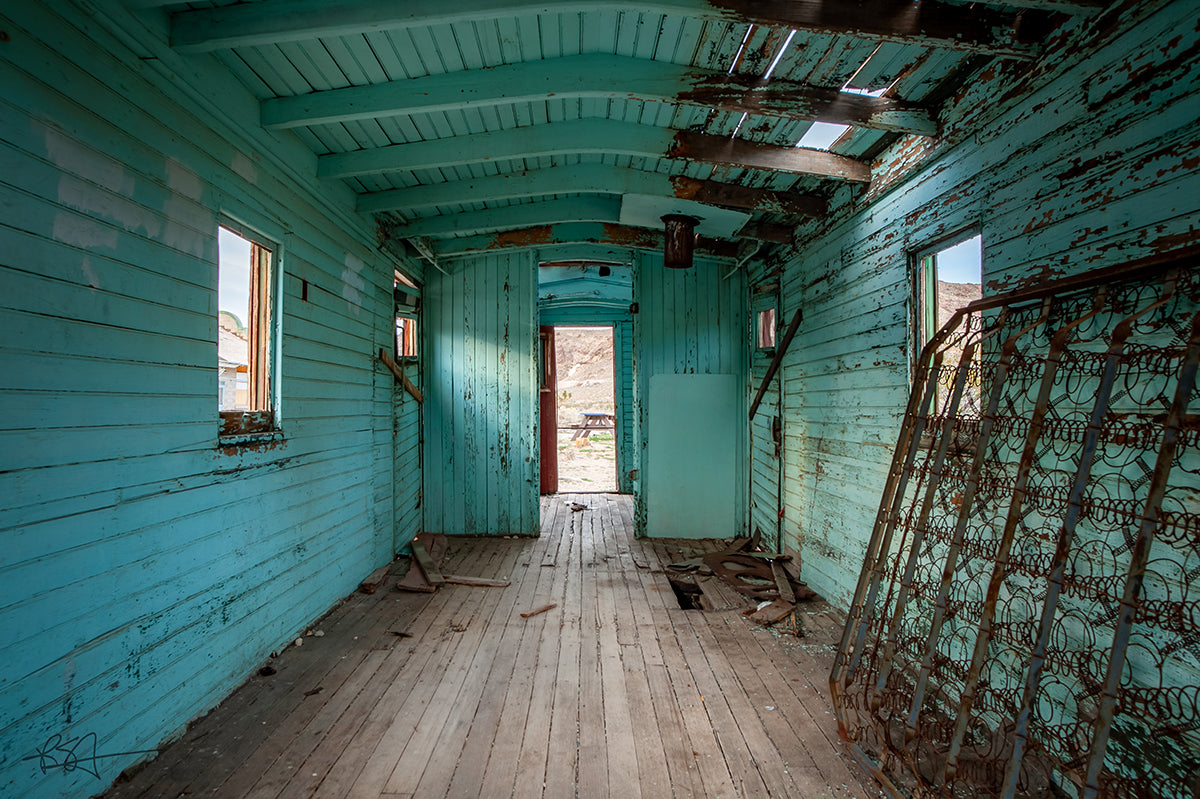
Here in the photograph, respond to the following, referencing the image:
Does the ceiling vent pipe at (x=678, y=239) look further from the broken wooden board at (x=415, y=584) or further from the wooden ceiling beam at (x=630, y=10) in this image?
the broken wooden board at (x=415, y=584)

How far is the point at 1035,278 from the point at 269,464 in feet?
12.3

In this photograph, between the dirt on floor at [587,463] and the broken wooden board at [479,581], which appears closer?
the broken wooden board at [479,581]

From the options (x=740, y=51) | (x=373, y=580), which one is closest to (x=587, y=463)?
(x=373, y=580)

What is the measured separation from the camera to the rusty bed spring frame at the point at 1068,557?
5.10 feet

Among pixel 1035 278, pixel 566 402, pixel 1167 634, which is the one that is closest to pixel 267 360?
pixel 1035 278

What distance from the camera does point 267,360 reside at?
9.95 feet

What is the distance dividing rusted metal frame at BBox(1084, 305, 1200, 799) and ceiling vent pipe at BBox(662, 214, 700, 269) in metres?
3.11

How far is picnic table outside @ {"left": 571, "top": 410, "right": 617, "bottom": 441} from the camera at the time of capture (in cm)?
1549

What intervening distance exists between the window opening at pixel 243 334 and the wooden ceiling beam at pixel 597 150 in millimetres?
939

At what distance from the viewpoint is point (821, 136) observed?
3305mm

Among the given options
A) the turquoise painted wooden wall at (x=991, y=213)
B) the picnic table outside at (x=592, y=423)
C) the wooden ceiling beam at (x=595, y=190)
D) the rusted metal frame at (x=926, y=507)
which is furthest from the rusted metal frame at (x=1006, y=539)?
the picnic table outside at (x=592, y=423)

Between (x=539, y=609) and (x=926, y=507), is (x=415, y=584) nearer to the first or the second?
(x=539, y=609)

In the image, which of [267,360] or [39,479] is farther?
[267,360]

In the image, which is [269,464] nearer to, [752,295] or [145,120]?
[145,120]
